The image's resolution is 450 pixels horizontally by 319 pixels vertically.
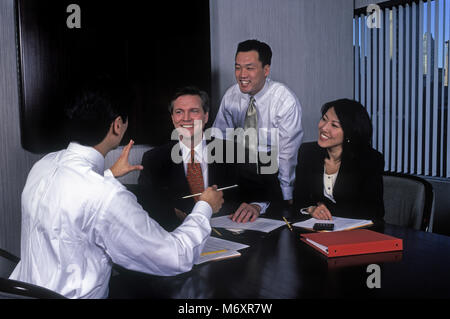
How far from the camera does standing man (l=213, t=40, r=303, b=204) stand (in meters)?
3.02

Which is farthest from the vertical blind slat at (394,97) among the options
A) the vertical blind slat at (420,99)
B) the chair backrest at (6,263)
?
the chair backrest at (6,263)

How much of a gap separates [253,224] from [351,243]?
1.79ft

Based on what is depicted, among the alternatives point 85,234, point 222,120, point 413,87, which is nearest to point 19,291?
point 85,234

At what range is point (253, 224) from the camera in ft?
6.14

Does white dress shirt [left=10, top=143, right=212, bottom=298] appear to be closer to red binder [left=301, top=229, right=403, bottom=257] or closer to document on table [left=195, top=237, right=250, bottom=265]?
document on table [left=195, top=237, right=250, bottom=265]

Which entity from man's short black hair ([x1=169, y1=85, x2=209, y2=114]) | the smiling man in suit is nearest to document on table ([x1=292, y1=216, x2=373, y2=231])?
the smiling man in suit

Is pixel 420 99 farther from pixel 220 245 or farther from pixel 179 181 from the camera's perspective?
pixel 220 245

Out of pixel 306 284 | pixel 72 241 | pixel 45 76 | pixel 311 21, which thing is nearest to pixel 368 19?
pixel 311 21

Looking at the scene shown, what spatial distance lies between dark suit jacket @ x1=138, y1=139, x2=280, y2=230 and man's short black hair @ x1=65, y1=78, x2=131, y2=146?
1031mm

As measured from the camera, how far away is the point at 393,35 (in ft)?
12.4

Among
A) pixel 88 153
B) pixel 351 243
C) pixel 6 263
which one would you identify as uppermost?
pixel 88 153

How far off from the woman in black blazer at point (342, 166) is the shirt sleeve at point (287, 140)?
1.27 ft

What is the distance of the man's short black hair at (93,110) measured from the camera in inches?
46.5
